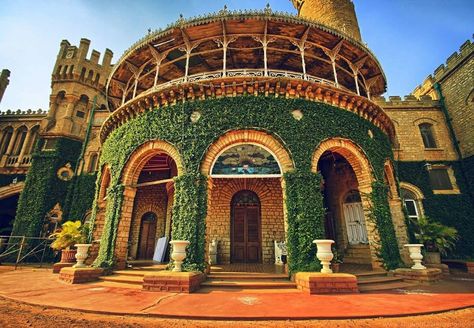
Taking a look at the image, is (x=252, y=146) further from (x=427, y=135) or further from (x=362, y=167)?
(x=427, y=135)

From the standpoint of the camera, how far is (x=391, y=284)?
7.68m

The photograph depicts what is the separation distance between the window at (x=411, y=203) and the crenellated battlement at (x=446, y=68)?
9.51m

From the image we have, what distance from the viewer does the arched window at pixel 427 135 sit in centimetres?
1738

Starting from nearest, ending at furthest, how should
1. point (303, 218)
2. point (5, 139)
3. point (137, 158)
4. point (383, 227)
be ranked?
point (303, 218)
point (383, 227)
point (137, 158)
point (5, 139)

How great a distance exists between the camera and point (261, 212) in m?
12.4

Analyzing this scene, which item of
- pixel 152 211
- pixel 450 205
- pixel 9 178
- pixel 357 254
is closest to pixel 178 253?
pixel 152 211

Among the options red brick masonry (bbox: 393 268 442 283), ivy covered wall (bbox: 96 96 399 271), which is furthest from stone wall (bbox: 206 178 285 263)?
red brick masonry (bbox: 393 268 442 283)

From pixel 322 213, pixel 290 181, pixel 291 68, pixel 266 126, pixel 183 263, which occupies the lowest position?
pixel 183 263

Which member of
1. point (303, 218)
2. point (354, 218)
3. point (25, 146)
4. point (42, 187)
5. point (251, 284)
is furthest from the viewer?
point (25, 146)

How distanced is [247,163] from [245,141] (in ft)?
3.13

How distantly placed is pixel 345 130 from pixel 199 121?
6556 millimetres

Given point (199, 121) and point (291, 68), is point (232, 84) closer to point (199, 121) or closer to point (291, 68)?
point (199, 121)

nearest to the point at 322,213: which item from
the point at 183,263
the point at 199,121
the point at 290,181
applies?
the point at 290,181

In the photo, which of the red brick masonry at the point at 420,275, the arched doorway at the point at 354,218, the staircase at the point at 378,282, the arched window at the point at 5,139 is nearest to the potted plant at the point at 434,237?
the arched doorway at the point at 354,218
